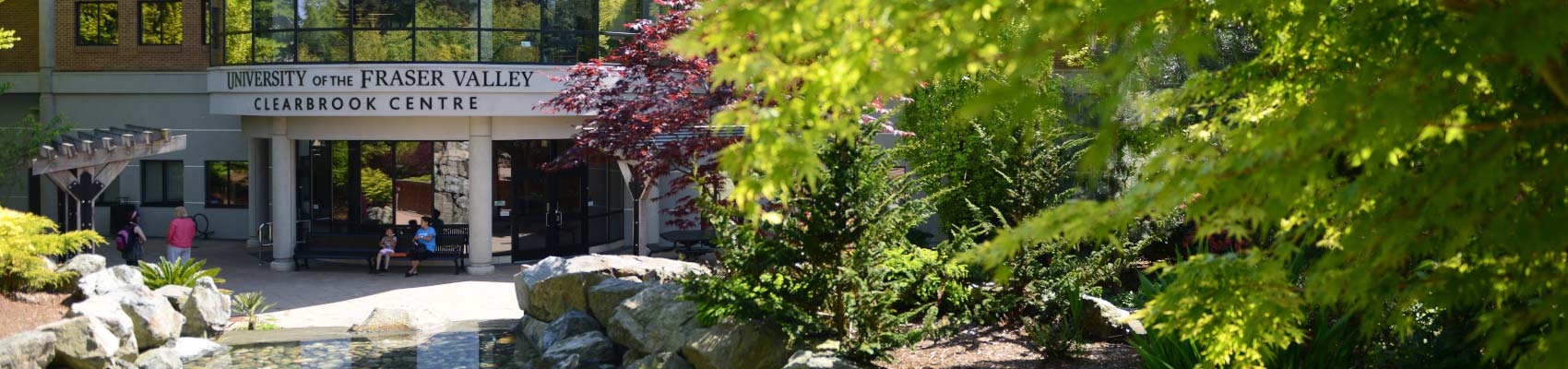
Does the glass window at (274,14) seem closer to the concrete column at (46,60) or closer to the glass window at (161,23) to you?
the glass window at (161,23)

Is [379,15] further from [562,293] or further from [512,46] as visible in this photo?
[562,293]

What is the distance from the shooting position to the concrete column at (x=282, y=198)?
21.4 meters

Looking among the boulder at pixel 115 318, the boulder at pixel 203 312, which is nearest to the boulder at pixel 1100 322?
the boulder at pixel 115 318

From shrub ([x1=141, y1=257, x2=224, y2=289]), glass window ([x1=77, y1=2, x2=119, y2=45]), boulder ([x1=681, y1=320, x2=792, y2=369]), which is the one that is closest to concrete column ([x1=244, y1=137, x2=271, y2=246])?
glass window ([x1=77, y1=2, x2=119, y2=45])

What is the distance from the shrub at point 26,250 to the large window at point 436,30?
21.2 feet

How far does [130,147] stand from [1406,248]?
67.1 ft

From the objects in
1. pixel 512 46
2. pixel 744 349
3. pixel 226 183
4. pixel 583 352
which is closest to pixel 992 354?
pixel 744 349

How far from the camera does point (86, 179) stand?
19719 millimetres

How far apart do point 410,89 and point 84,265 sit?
227 inches

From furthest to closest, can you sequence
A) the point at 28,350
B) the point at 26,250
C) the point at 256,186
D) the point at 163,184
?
the point at 163,184
the point at 256,186
the point at 26,250
the point at 28,350

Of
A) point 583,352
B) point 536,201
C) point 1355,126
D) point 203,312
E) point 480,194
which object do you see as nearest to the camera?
point 1355,126

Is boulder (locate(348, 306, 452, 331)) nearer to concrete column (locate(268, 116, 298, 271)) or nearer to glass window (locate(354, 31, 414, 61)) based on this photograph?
glass window (locate(354, 31, 414, 61))

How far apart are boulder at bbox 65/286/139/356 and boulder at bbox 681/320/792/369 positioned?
6.11 m

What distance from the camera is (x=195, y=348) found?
13.9 meters
